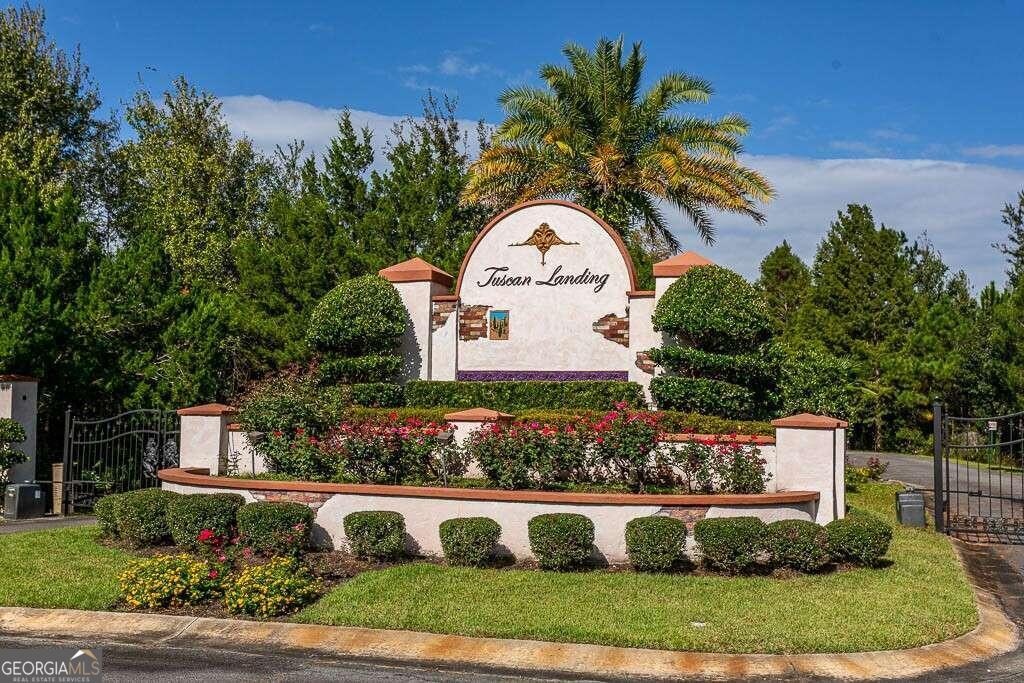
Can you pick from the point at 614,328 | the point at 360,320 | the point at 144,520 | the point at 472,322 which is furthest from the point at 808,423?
the point at 360,320

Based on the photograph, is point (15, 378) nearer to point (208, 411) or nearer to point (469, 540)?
point (208, 411)

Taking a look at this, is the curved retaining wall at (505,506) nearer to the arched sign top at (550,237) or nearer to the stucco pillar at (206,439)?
the stucco pillar at (206,439)

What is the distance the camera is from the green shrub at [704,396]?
18250 millimetres

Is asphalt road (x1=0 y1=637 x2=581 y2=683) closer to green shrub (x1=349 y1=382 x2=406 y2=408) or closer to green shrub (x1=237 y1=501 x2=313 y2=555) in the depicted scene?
green shrub (x1=237 y1=501 x2=313 y2=555)

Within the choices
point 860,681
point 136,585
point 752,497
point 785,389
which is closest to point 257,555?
point 136,585

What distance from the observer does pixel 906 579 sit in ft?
39.4

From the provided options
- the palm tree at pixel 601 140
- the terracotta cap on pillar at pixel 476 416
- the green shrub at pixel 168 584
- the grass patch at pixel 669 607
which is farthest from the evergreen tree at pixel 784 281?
the green shrub at pixel 168 584

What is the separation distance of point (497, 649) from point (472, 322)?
12548 millimetres

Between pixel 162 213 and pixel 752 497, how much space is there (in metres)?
30.0

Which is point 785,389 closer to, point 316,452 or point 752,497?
point 752,497

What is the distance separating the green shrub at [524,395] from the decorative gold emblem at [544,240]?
3.26m

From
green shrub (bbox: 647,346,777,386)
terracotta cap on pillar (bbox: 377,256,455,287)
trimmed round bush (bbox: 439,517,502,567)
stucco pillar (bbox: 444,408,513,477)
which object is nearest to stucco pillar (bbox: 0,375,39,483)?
terracotta cap on pillar (bbox: 377,256,455,287)

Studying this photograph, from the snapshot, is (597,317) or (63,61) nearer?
(597,317)

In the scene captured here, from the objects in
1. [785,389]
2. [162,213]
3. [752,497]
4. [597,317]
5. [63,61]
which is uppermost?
[63,61]
